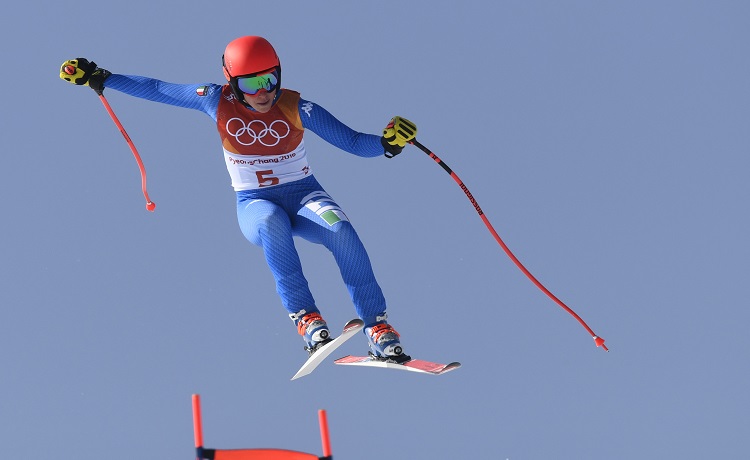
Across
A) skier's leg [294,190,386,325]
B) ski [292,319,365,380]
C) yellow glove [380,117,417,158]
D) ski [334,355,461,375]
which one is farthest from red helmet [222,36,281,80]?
ski [334,355,461,375]

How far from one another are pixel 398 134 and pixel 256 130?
102cm

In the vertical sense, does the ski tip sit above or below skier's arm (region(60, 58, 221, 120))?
below

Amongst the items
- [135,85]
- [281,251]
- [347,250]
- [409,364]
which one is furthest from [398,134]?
[135,85]

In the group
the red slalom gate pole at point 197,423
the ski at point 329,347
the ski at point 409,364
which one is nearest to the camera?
the red slalom gate pole at point 197,423

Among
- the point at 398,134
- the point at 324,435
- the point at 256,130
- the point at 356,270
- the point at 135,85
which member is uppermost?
the point at 135,85

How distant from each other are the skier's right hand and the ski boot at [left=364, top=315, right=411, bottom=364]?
8.44 feet

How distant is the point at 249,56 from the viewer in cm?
973

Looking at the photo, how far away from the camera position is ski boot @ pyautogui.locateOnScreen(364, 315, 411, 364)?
996 centimetres

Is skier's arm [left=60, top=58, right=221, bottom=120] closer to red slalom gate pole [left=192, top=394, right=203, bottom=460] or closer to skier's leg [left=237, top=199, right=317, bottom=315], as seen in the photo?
skier's leg [left=237, top=199, right=317, bottom=315]

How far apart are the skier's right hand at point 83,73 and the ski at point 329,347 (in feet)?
8.12

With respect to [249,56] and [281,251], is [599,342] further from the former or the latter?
[249,56]

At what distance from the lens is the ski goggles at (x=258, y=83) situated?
980 centimetres

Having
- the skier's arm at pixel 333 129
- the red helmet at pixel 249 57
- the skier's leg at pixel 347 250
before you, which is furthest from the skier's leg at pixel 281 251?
the red helmet at pixel 249 57

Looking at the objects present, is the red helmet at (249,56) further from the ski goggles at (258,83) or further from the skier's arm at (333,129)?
the skier's arm at (333,129)
